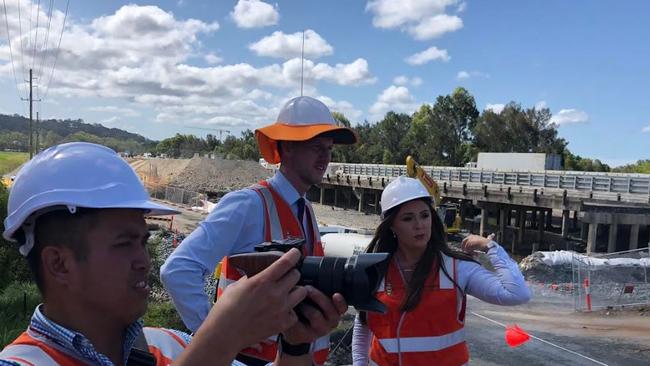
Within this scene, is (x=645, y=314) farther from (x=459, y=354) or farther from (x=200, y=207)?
(x=200, y=207)

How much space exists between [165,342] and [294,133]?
4.29 ft

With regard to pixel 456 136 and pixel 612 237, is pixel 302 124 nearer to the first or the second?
pixel 612 237

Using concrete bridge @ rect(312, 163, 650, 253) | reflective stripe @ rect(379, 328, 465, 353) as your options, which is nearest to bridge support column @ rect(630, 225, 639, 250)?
concrete bridge @ rect(312, 163, 650, 253)

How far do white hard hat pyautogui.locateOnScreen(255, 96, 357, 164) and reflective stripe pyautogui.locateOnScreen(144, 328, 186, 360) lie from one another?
1.21 meters

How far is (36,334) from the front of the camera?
121 centimetres

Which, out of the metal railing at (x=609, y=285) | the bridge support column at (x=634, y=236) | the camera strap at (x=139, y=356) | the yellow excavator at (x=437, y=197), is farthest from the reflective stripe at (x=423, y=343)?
the bridge support column at (x=634, y=236)

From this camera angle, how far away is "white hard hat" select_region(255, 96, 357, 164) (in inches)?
103

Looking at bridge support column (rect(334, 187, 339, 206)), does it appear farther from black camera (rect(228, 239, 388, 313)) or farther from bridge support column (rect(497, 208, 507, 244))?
black camera (rect(228, 239, 388, 313))

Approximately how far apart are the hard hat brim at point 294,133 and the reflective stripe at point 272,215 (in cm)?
28

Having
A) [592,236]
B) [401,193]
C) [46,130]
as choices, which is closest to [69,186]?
[401,193]

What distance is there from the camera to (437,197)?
62.6 ft

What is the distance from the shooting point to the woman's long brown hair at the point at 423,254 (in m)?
2.87

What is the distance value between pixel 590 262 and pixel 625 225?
46.2 feet

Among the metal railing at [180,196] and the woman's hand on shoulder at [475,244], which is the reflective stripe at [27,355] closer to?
the woman's hand on shoulder at [475,244]
